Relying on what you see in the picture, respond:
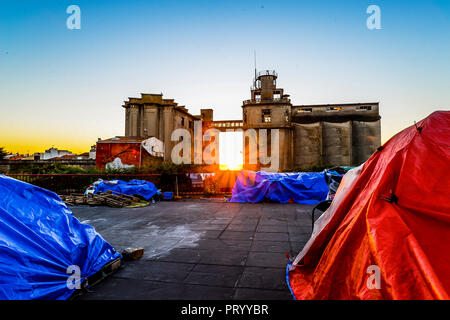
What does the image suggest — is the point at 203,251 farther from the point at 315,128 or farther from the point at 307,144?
the point at 315,128

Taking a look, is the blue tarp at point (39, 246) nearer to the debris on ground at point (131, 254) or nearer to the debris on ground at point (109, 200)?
the debris on ground at point (131, 254)

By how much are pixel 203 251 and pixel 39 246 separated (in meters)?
2.33

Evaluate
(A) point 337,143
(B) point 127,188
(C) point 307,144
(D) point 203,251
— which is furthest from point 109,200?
(A) point 337,143

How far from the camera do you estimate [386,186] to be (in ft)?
7.41

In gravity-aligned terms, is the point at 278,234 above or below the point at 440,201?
below

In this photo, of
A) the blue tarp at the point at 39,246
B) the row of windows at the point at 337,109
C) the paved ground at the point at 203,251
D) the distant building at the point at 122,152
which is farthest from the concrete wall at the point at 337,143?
the blue tarp at the point at 39,246

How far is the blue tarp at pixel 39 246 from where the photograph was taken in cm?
200

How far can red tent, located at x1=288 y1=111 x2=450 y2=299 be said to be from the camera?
1.70 m

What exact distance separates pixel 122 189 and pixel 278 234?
7570 mm

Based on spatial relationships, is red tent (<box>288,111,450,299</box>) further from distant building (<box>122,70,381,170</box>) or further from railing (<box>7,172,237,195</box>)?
distant building (<box>122,70,381,170</box>)

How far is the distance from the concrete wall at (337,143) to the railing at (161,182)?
957 inches

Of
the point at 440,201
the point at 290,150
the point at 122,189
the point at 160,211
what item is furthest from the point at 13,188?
the point at 290,150

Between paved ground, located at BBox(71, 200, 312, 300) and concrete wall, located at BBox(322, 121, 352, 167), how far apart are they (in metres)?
27.7
